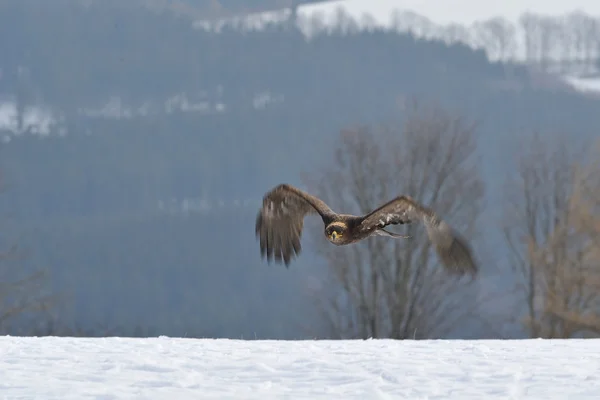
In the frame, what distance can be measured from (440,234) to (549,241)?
1784cm

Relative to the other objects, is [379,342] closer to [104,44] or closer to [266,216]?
A: [266,216]

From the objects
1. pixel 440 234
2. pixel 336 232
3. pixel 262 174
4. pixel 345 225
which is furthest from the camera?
pixel 262 174

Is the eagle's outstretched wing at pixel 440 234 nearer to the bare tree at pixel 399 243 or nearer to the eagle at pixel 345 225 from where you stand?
the eagle at pixel 345 225

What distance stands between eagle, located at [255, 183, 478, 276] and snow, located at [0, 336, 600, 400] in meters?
1.09

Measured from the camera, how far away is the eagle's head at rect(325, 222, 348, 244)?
9203 millimetres

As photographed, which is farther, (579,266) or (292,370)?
(579,266)

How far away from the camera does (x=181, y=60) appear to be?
62094mm

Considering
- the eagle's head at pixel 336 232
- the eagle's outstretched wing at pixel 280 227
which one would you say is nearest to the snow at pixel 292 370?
the eagle's outstretched wing at pixel 280 227

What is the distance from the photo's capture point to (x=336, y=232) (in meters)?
9.21

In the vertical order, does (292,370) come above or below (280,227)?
below

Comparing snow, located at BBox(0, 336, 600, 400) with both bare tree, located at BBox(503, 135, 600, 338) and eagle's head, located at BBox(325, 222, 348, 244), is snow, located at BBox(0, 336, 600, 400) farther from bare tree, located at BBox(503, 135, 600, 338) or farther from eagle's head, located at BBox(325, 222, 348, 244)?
bare tree, located at BBox(503, 135, 600, 338)

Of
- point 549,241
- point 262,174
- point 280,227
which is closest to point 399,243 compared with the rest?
point 549,241

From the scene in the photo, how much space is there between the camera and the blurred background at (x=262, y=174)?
2581 cm

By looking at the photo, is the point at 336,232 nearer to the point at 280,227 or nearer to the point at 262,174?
the point at 280,227
